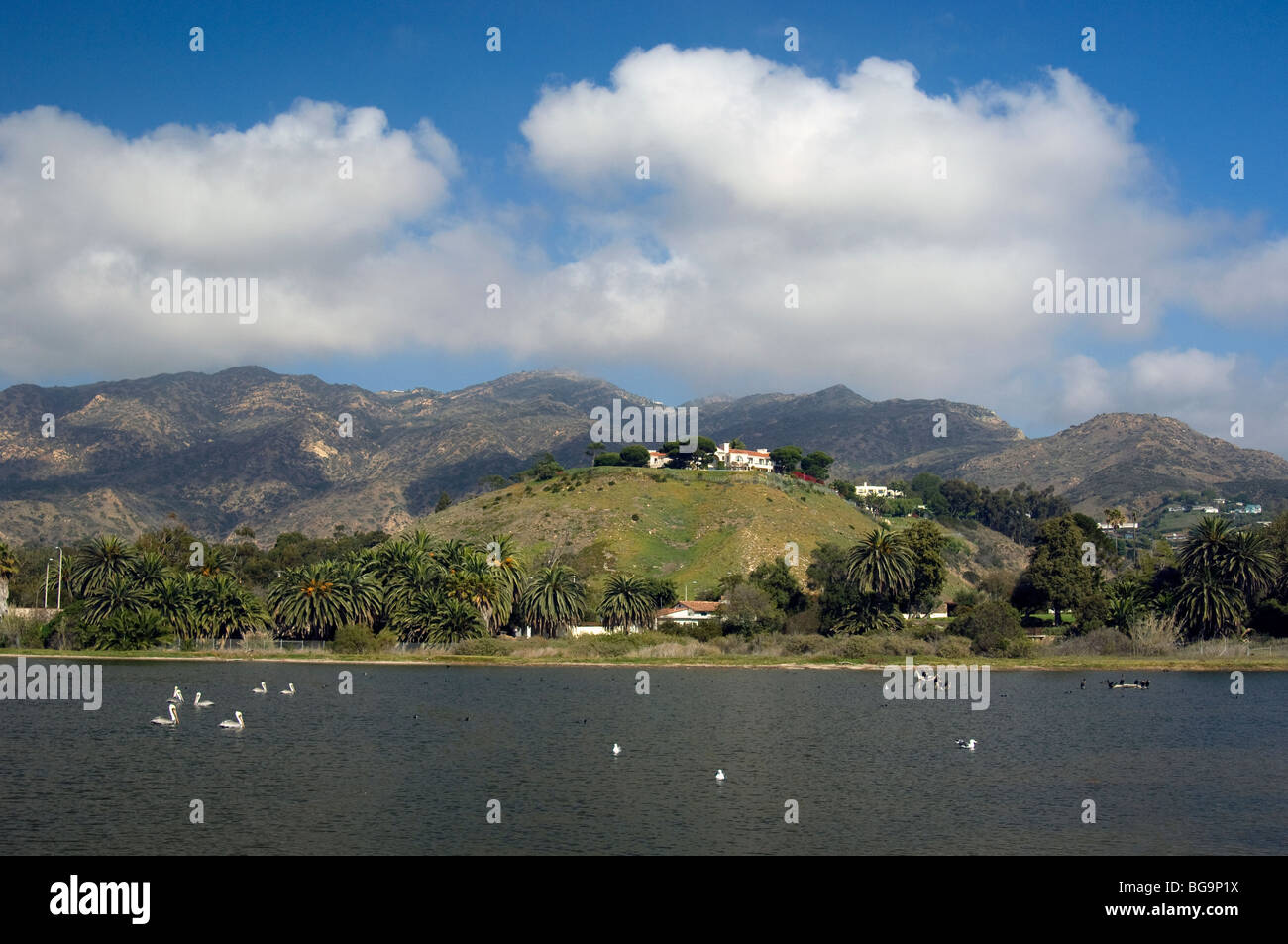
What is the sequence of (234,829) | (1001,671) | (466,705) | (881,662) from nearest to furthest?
1. (234,829)
2. (466,705)
3. (1001,671)
4. (881,662)

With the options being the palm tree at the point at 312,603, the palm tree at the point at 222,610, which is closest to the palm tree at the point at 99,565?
the palm tree at the point at 222,610

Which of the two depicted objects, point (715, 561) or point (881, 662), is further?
point (715, 561)

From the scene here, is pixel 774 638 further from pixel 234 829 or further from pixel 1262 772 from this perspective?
pixel 234 829

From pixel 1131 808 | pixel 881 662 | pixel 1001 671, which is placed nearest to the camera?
pixel 1131 808

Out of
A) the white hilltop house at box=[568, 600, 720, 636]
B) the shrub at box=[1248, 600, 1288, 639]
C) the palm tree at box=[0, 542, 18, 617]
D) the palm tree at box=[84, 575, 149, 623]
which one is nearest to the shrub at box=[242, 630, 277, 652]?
the palm tree at box=[84, 575, 149, 623]
